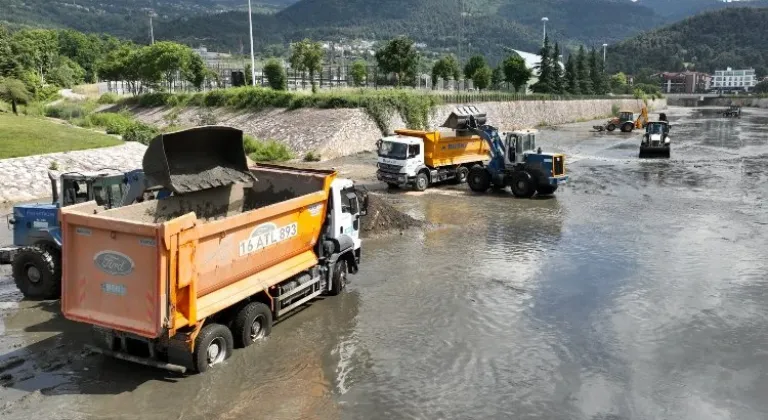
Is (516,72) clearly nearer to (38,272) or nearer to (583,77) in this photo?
(583,77)

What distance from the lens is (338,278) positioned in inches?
534

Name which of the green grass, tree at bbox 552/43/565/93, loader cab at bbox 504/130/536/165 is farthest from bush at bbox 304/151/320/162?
tree at bbox 552/43/565/93

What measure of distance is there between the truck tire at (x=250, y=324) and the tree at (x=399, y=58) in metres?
48.6

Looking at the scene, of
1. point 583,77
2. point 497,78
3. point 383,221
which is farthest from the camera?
point 583,77

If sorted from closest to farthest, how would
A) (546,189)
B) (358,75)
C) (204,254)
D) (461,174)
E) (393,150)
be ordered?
(204,254) → (546,189) → (393,150) → (461,174) → (358,75)

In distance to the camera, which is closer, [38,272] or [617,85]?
[38,272]

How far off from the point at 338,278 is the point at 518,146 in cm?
1469

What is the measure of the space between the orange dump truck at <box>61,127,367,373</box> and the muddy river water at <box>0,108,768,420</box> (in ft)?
1.68

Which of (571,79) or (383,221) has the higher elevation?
(571,79)

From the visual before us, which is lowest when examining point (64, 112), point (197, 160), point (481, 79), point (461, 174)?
point (461, 174)

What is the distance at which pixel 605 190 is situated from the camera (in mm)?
27766

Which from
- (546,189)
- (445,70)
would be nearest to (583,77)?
(445,70)

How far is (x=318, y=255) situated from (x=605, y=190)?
60.8 feet

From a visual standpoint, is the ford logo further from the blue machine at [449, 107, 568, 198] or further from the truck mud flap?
the blue machine at [449, 107, 568, 198]
